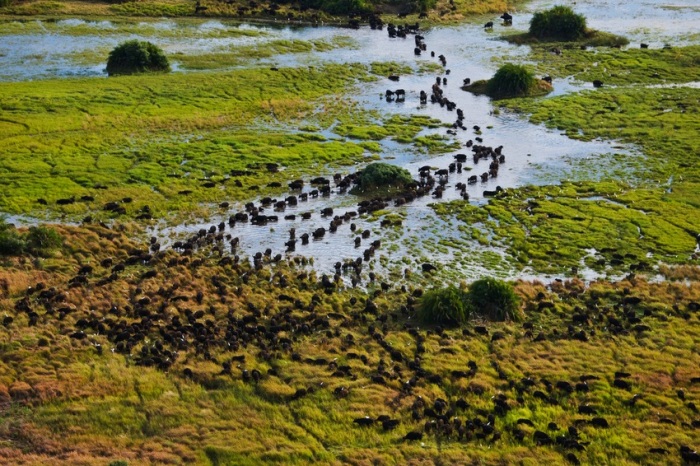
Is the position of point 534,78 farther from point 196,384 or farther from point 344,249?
point 196,384

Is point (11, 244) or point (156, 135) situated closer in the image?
point (11, 244)

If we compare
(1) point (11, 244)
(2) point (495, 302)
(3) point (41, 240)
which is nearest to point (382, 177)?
(2) point (495, 302)

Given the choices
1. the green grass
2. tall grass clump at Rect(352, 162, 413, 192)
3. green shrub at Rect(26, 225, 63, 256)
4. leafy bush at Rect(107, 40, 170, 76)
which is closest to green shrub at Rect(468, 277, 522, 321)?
tall grass clump at Rect(352, 162, 413, 192)

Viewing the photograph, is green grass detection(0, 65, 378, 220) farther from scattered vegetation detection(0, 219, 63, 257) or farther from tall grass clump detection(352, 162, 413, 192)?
scattered vegetation detection(0, 219, 63, 257)

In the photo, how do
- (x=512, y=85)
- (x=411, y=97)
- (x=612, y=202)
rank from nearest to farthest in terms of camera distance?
(x=612, y=202) < (x=411, y=97) < (x=512, y=85)

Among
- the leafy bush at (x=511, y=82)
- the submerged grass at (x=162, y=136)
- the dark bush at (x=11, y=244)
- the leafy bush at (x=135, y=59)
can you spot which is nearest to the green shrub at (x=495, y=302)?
the submerged grass at (x=162, y=136)

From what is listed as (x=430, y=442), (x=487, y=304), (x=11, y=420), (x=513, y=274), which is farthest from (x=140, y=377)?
(x=513, y=274)

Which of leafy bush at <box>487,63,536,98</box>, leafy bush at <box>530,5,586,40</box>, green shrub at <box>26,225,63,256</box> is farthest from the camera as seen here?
leafy bush at <box>530,5,586,40</box>

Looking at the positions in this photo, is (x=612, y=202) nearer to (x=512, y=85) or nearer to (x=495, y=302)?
(x=495, y=302)

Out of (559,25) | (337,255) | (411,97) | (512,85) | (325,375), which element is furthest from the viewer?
(559,25)
